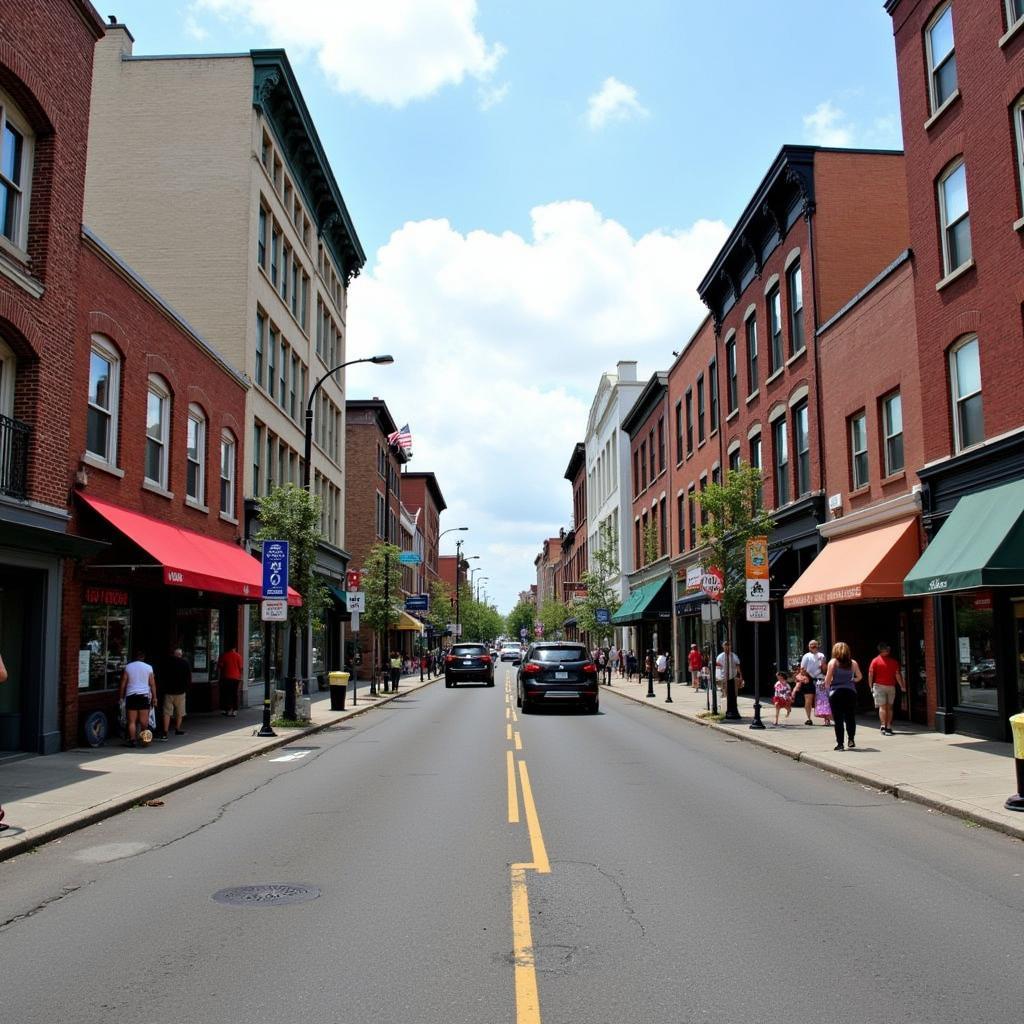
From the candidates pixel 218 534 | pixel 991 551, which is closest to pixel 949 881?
pixel 991 551

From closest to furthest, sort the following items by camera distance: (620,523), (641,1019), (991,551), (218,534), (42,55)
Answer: (641,1019)
(991,551)
(42,55)
(218,534)
(620,523)

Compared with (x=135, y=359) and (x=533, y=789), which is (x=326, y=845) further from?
(x=135, y=359)

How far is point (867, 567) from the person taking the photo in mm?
18781

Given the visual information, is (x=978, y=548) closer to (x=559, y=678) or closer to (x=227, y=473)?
(x=559, y=678)

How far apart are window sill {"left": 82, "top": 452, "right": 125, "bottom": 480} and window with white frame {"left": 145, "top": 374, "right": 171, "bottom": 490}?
6.24 ft

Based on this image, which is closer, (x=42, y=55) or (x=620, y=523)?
(x=42, y=55)

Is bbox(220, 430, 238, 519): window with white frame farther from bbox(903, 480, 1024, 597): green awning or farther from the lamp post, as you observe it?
bbox(903, 480, 1024, 597): green awning

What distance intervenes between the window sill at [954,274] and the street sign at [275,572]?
13373mm

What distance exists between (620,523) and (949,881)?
48554 mm

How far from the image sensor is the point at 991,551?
1413cm

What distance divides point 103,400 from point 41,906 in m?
12.6

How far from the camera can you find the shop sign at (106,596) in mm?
16750

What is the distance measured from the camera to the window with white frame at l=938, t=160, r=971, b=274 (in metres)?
17.5

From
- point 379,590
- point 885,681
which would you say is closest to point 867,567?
point 885,681
